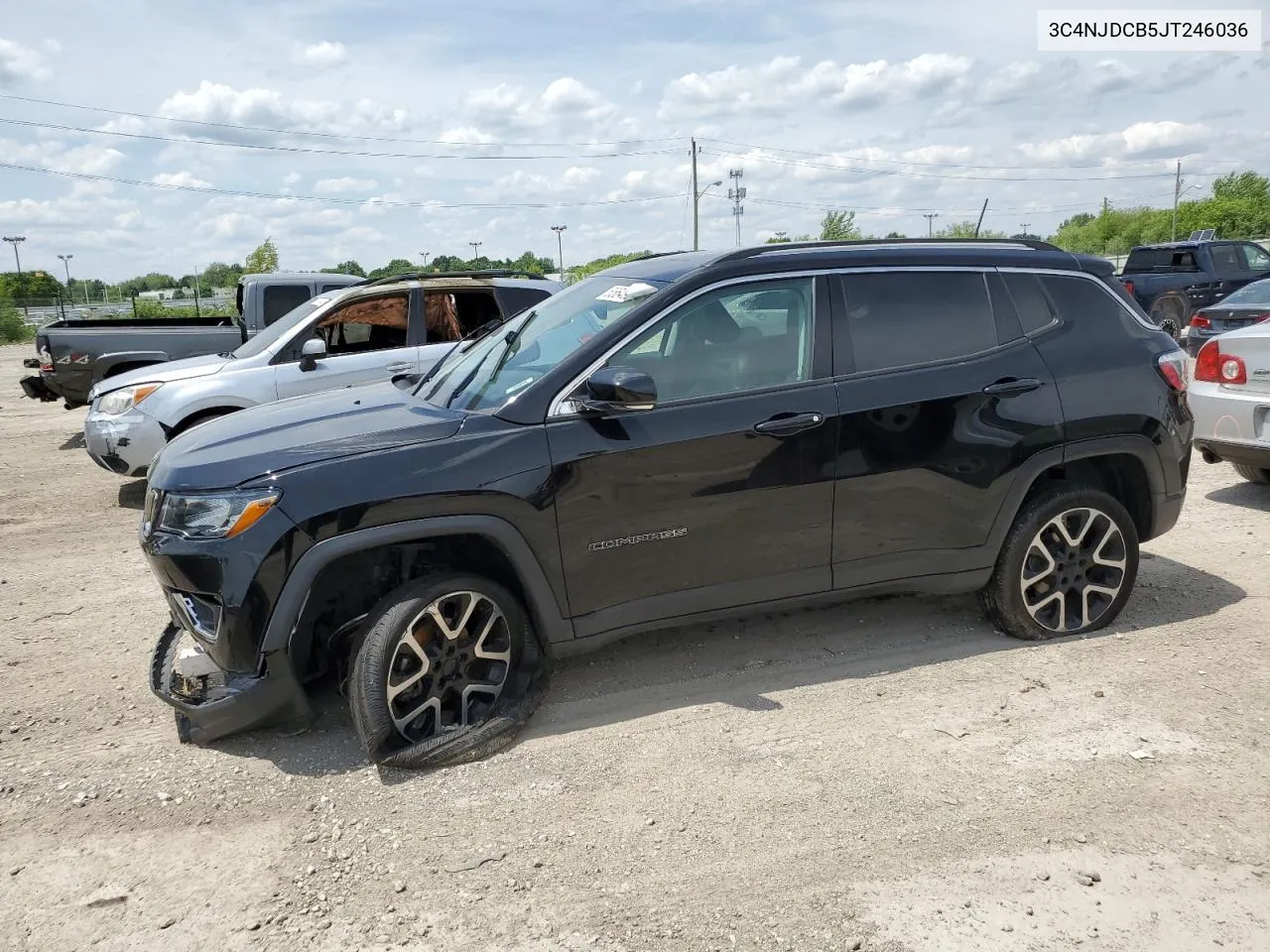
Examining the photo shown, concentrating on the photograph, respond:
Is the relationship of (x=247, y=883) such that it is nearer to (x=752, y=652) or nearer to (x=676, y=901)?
(x=676, y=901)

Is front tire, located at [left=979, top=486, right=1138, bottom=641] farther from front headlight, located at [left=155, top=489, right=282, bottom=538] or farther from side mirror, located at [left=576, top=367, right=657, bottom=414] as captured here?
front headlight, located at [left=155, top=489, right=282, bottom=538]

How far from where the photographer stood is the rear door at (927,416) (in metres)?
4.14

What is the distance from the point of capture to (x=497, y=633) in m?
3.72

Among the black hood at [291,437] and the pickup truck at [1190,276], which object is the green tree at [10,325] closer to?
the pickup truck at [1190,276]

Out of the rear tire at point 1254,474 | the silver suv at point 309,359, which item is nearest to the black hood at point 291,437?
the silver suv at point 309,359

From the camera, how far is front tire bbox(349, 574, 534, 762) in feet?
11.4

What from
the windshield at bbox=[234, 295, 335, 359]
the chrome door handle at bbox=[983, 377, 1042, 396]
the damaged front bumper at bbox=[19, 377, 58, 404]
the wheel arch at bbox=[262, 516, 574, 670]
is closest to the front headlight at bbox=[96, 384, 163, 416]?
the windshield at bbox=[234, 295, 335, 359]

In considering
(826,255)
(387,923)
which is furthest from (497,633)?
(826,255)

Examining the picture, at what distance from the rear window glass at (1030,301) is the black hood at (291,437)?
105 inches

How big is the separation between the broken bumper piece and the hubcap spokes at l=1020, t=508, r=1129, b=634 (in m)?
3.28

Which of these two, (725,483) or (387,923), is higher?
(725,483)

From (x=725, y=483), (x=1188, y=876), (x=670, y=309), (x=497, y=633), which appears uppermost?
(x=670, y=309)

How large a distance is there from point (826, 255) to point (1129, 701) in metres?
2.30

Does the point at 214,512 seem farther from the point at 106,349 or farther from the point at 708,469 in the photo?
the point at 106,349
